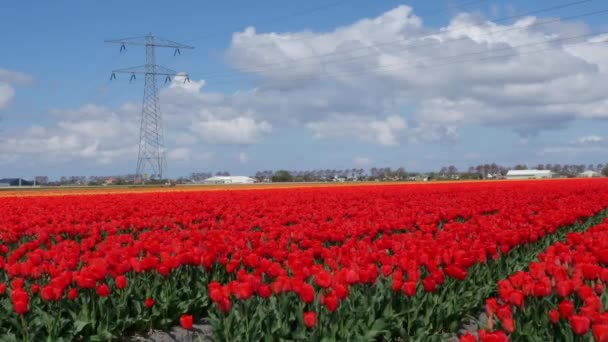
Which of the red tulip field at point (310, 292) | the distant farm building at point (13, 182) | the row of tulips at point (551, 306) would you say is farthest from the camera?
the distant farm building at point (13, 182)

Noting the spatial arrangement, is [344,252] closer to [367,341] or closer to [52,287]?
[367,341]

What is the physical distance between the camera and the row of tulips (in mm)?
4340

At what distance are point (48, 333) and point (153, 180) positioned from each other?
7510cm

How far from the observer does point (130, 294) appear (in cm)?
679

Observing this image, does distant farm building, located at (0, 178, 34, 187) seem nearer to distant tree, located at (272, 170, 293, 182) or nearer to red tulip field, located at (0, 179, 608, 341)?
distant tree, located at (272, 170, 293, 182)

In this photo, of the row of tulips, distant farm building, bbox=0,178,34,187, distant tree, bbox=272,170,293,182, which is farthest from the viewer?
distant tree, bbox=272,170,293,182

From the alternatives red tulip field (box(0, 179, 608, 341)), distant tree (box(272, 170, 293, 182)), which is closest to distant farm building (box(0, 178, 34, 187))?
distant tree (box(272, 170, 293, 182))

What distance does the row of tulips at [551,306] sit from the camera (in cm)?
434

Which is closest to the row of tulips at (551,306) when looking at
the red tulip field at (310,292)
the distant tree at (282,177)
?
the red tulip field at (310,292)

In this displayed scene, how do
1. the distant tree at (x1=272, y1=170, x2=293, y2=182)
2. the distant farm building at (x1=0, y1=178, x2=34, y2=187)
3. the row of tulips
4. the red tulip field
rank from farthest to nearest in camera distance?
the distant tree at (x1=272, y1=170, x2=293, y2=182) → the distant farm building at (x1=0, y1=178, x2=34, y2=187) → the red tulip field → the row of tulips

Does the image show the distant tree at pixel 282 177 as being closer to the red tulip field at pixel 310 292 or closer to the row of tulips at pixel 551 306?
the red tulip field at pixel 310 292

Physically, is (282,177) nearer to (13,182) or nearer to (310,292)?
(13,182)

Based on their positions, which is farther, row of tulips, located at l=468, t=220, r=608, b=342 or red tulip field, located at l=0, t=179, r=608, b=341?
red tulip field, located at l=0, t=179, r=608, b=341

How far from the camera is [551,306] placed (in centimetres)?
541
